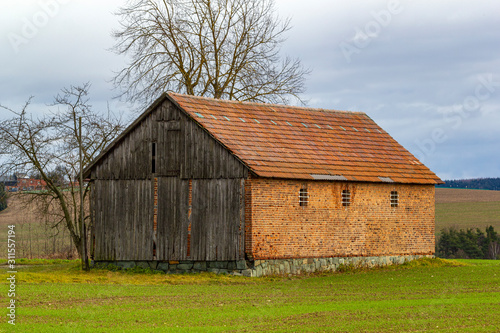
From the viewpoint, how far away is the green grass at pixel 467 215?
7125cm

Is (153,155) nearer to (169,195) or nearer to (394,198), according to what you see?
(169,195)

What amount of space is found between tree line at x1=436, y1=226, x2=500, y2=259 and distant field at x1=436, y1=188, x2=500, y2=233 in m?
5.51

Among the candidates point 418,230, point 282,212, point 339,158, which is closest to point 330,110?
point 339,158

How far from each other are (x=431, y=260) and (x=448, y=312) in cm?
1581

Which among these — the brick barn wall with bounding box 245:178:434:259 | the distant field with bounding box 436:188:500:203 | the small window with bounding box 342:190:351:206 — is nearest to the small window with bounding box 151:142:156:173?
the brick barn wall with bounding box 245:178:434:259

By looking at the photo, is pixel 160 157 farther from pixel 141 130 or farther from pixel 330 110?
pixel 330 110

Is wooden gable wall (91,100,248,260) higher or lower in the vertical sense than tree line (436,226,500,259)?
higher

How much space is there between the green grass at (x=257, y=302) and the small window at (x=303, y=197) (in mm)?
2868

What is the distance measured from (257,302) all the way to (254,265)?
7469 millimetres

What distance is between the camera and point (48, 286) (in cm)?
2308

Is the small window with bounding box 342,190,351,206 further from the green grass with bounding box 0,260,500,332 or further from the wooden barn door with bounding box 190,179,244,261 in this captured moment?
the wooden barn door with bounding box 190,179,244,261

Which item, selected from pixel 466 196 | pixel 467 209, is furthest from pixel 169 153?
pixel 466 196

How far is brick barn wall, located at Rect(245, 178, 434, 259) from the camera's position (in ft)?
91.3

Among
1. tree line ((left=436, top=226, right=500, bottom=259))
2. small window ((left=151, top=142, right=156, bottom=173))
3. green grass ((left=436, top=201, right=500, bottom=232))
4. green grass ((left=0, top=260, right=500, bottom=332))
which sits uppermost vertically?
small window ((left=151, top=142, right=156, bottom=173))
